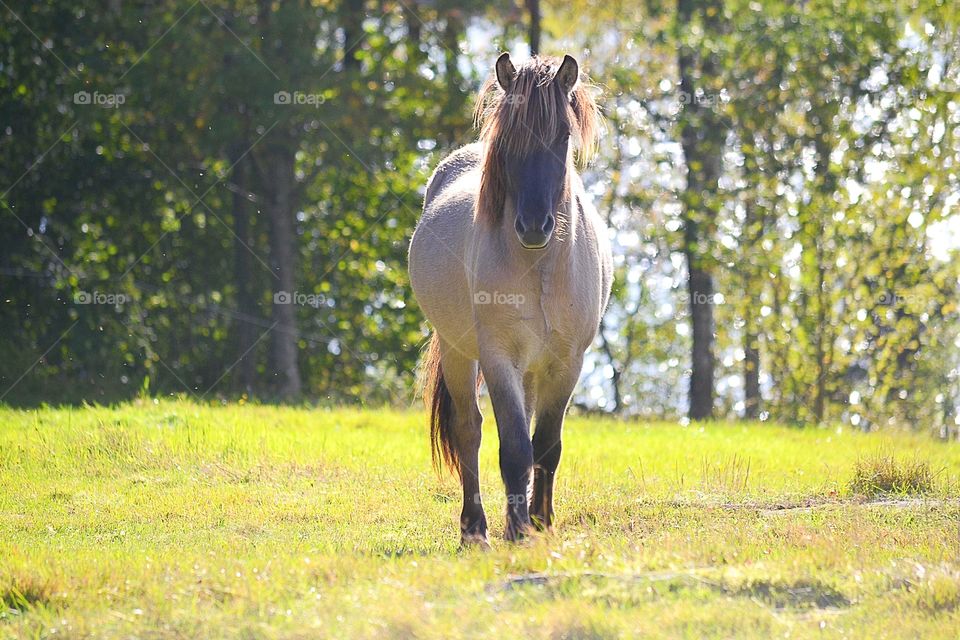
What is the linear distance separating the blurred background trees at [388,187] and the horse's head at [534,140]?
9.43m

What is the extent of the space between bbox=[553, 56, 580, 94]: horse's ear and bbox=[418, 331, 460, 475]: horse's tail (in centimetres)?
221

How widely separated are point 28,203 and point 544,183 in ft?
35.6

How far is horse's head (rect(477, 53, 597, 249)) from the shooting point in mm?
6363

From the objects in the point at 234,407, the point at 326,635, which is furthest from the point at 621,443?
the point at 326,635

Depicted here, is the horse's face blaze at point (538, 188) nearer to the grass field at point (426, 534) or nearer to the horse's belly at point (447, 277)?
the horse's belly at point (447, 277)

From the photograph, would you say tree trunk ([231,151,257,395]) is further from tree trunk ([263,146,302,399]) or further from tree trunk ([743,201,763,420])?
tree trunk ([743,201,763,420])

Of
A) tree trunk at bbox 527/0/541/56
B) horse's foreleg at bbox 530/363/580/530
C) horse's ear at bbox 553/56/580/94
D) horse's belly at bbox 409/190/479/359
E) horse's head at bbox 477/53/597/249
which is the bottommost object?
horse's foreleg at bbox 530/363/580/530

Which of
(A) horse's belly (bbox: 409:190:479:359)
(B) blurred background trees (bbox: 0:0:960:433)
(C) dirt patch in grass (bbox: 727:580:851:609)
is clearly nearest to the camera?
(C) dirt patch in grass (bbox: 727:580:851:609)

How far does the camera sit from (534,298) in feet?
22.6

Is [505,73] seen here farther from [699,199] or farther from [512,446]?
[699,199]

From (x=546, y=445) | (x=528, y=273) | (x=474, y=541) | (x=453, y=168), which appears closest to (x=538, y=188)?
(x=528, y=273)

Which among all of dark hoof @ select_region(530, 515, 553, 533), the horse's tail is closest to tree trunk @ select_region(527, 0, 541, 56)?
the horse's tail

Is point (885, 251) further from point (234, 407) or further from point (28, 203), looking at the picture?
point (28, 203)

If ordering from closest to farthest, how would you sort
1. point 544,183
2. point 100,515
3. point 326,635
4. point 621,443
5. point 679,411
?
point 326,635 < point 544,183 < point 100,515 < point 621,443 < point 679,411
